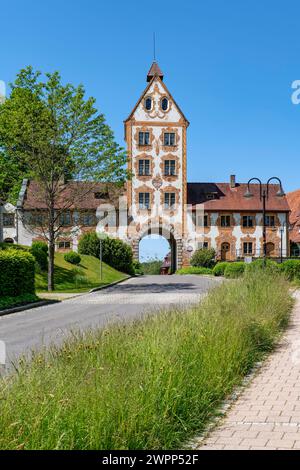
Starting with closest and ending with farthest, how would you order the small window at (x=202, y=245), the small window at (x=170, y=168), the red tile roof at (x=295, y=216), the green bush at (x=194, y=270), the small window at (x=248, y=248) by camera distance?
1. the green bush at (x=194, y=270)
2. the small window at (x=170, y=168)
3. the small window at (x=202, y=245)
4. the small window at (x=248, y=248)
5. the red tile roof at (x=295, y=216)

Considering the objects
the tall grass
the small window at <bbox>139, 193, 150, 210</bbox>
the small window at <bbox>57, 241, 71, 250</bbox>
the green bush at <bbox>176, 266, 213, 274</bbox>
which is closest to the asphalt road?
the tall grass

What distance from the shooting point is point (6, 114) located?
112 ft

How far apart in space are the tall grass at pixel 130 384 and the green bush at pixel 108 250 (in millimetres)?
43112

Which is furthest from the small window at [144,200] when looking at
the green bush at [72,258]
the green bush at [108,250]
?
the green bush at [72,258]

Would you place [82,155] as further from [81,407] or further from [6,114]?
[81,407]

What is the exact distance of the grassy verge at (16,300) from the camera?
22367mm

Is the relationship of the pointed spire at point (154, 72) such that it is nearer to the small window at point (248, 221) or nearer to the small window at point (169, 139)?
the small window at point (169, 139)

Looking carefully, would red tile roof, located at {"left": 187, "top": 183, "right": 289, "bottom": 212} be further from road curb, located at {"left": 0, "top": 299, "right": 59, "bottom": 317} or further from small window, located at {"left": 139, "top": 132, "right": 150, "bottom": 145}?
road curb, located at {"left": 0, "top": 299, "right": 59, "bottom": 317}

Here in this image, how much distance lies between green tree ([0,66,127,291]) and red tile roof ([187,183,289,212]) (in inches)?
1288

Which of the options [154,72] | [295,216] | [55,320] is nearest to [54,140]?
[55,320]

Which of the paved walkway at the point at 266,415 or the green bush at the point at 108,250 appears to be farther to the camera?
the green bush at the point at 108,250

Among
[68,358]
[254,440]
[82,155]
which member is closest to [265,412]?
[254,440]

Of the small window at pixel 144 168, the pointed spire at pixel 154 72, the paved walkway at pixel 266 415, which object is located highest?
the pointed spire at pixel 154 72

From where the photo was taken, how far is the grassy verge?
2237cm
